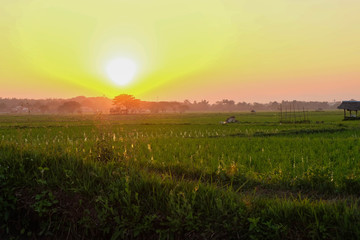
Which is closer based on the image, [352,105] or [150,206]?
[150,206]

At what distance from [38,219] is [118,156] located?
3.00 meters

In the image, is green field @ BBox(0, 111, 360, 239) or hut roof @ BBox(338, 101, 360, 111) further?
hut roof @ BBox(338, 101, 360, 111)

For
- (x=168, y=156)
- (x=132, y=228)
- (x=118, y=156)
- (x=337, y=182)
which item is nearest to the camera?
(x=132, y=228)

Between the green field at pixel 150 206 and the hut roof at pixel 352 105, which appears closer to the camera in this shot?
the green field at pixel 150 206

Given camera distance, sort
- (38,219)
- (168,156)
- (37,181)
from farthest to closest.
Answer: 1. (168,156)
2. (37,181)
3. (38,219)

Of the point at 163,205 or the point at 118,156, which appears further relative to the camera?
the point at 118,156

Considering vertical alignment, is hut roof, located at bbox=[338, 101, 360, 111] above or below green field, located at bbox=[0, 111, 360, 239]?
above

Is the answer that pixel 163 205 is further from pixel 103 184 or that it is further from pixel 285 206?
pixel 285 206

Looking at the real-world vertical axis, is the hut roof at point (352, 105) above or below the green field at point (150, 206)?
above

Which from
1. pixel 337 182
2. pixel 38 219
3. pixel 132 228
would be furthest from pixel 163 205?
pixel 337 182

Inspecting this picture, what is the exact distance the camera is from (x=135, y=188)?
5.66m

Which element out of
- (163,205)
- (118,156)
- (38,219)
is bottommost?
(38,219)

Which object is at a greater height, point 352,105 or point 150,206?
point 352,105

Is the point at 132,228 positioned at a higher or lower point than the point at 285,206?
lower
